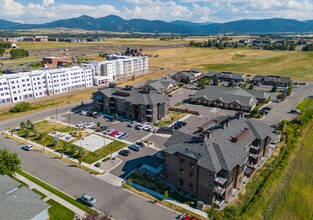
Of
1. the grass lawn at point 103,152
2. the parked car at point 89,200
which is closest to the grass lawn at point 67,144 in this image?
the grass lawn at point 103,152

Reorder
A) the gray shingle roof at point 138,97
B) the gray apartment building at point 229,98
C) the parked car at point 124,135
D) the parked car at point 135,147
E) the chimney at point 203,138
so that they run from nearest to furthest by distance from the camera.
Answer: the chimney at point 203,138, the parked car at point 135,147, the parked car at point 124,135, the gray shingle roof at point 138,97, the gray apartment building at point 229,98

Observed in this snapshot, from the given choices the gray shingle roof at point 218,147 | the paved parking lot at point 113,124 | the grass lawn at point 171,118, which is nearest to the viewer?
the gray shingle roof at point 218,147

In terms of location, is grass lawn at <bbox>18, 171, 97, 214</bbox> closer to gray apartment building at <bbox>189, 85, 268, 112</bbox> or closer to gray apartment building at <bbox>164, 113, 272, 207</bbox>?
gray apartment building at <bbox>164, 113, 272, 207</bbox>

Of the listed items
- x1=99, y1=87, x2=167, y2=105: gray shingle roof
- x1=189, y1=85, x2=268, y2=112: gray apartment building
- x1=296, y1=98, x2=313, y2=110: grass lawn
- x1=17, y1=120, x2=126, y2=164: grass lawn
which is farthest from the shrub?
x1=296, y1=98, x2=313, y2=110: grass lawn

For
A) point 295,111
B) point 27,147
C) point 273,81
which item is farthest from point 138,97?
point 273,81

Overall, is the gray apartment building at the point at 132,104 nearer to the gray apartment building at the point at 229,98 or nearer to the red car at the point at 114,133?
the red car at the point at 114,133

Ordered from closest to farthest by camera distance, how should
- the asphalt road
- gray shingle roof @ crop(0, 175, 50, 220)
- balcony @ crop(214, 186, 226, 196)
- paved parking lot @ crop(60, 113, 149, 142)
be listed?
gray shingle roof @ crop(0, 175, 50, 220)
the asphalt road
balcony @ crop(214, 186, 226, 196)
paved parking lot @ crop(60, 113, 149, 142)

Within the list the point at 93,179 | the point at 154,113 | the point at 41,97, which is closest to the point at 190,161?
the point at 93,179

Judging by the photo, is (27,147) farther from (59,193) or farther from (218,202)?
(218,202)
